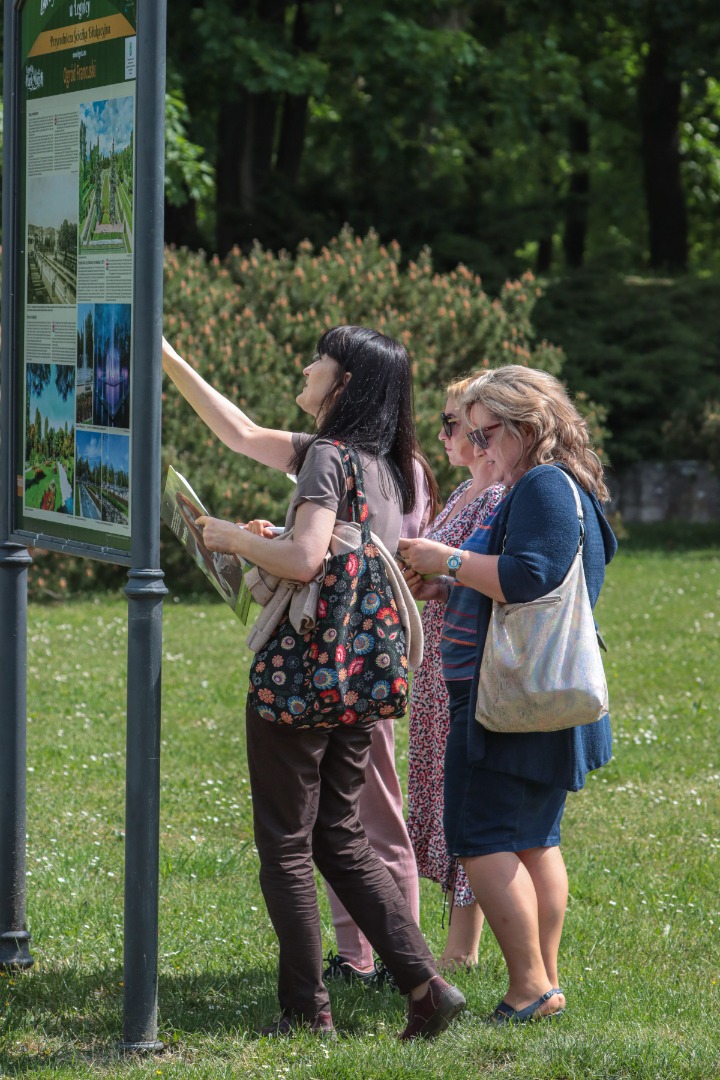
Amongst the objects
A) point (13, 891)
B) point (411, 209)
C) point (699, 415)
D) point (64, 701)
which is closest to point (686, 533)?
point (699, 415)

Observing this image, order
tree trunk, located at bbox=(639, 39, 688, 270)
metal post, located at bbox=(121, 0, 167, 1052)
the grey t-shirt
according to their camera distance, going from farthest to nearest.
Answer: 1. tree trunk, located at bbox=(639, 39, 688, 270)
2. the grey t-shirt
3. metal post, located at bbox=(121, 0, 167, 1052)

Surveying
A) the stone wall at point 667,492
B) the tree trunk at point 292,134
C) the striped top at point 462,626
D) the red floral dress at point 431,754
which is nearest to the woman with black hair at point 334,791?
the striped top at point 462,626

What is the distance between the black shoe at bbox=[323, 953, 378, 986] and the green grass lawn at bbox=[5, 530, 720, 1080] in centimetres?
12

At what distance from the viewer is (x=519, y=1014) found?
146 inches

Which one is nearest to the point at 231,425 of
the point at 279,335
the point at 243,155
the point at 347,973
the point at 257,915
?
the point at 347,973

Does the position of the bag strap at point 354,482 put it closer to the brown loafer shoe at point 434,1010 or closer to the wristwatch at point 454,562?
the wristwatch at point 454,562

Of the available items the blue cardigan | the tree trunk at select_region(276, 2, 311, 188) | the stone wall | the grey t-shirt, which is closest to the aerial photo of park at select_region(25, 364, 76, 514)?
the grey t-shirt

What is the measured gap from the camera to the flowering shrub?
12.3m

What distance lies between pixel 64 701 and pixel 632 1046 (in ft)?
17.6

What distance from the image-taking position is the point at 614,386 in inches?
747

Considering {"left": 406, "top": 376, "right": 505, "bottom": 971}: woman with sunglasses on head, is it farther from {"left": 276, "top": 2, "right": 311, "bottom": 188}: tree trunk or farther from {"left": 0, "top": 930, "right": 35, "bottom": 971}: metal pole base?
{"left": 276, "top": 2, "right": 311, "bottom": 188}: tree trunk

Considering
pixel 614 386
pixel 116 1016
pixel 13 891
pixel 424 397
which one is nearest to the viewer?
pixel 116 1016

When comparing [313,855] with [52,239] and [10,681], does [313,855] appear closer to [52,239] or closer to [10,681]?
[10,681]

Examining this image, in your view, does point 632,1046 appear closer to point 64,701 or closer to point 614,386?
point 64,701
